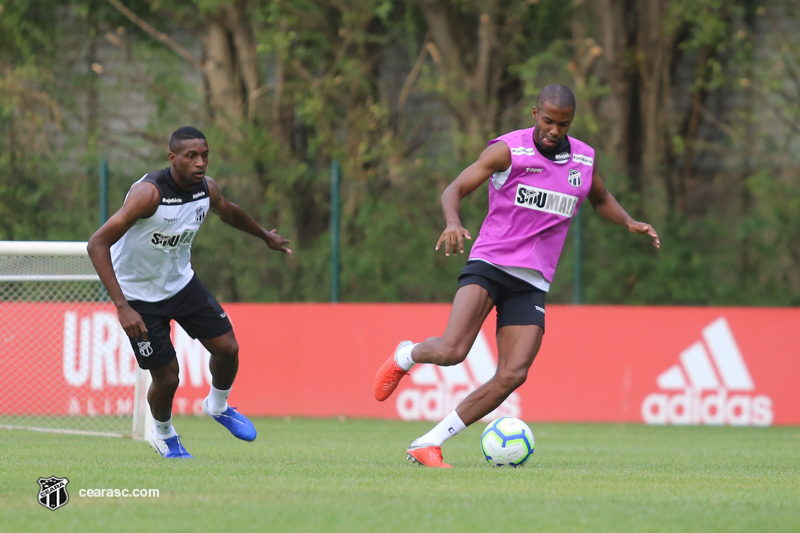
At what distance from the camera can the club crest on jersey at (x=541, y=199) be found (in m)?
6.66

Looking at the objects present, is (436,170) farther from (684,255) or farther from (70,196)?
(70,196)

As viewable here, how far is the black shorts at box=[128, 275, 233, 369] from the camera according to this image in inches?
282

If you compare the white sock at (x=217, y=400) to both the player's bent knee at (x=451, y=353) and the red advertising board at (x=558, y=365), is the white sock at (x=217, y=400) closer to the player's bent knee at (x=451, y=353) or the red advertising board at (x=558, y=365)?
the player's bent knee at (x=451, y=353)

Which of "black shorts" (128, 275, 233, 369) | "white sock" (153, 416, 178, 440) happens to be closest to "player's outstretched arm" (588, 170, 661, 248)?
"black shorts" (128, 275, 233, 369)

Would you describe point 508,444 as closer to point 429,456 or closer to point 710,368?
point 429,456

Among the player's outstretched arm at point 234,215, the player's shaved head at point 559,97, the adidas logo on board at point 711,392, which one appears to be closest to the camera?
the player's shaved head at point 559,97

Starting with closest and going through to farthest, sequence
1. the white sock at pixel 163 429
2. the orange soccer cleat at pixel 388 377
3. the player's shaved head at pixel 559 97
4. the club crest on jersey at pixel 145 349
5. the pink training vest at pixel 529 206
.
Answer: the player's shaved head at pixel 559 97
the pink training vest at pixel 529 206
the orange soccer cleat at pixel 388 377
the club crest on jersey at pixel 145 349
the white sock at pixel 163 429

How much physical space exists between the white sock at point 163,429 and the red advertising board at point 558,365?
5.42 meters

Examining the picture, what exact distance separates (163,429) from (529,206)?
2835 millimetres

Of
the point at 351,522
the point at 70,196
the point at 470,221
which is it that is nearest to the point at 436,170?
the point at 470,221

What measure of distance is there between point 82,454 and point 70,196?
7148 millimetres

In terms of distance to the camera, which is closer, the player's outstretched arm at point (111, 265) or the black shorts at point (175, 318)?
the player's outstretched arm at point (111, 265)

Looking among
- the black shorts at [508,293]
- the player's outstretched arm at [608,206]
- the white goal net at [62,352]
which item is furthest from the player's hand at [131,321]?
the player's outstretched arm at [608,206]

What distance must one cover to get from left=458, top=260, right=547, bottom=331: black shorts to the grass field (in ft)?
3.00
